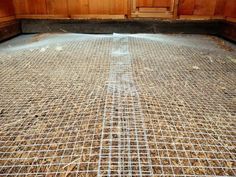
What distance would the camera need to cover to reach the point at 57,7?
2449 mm

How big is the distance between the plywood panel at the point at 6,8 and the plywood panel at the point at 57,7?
43 cm

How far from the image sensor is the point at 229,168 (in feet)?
1.92

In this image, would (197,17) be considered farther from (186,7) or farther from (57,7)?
(57,7)

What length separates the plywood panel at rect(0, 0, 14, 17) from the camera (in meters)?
2.20

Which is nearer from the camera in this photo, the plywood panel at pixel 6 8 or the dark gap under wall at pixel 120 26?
the plywood panel at pixel 6 8

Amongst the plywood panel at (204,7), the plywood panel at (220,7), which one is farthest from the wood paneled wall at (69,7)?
the plywood panel at (220,7)

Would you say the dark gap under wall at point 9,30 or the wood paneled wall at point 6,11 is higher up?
the wood paneled wall at point 6,11

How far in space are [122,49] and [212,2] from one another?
1.48 m

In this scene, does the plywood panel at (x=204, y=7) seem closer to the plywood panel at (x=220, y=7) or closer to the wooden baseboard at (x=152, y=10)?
the plywood panel at (x=220, y=7)

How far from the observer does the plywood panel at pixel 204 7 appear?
7.78 ft

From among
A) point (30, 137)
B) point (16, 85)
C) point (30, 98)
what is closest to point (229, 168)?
point (30, 137)

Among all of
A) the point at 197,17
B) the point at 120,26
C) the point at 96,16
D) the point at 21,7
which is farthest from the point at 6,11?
the point at 197,17

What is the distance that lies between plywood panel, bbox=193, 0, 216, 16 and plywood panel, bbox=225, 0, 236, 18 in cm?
15

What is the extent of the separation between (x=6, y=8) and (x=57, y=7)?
1.91 ft
